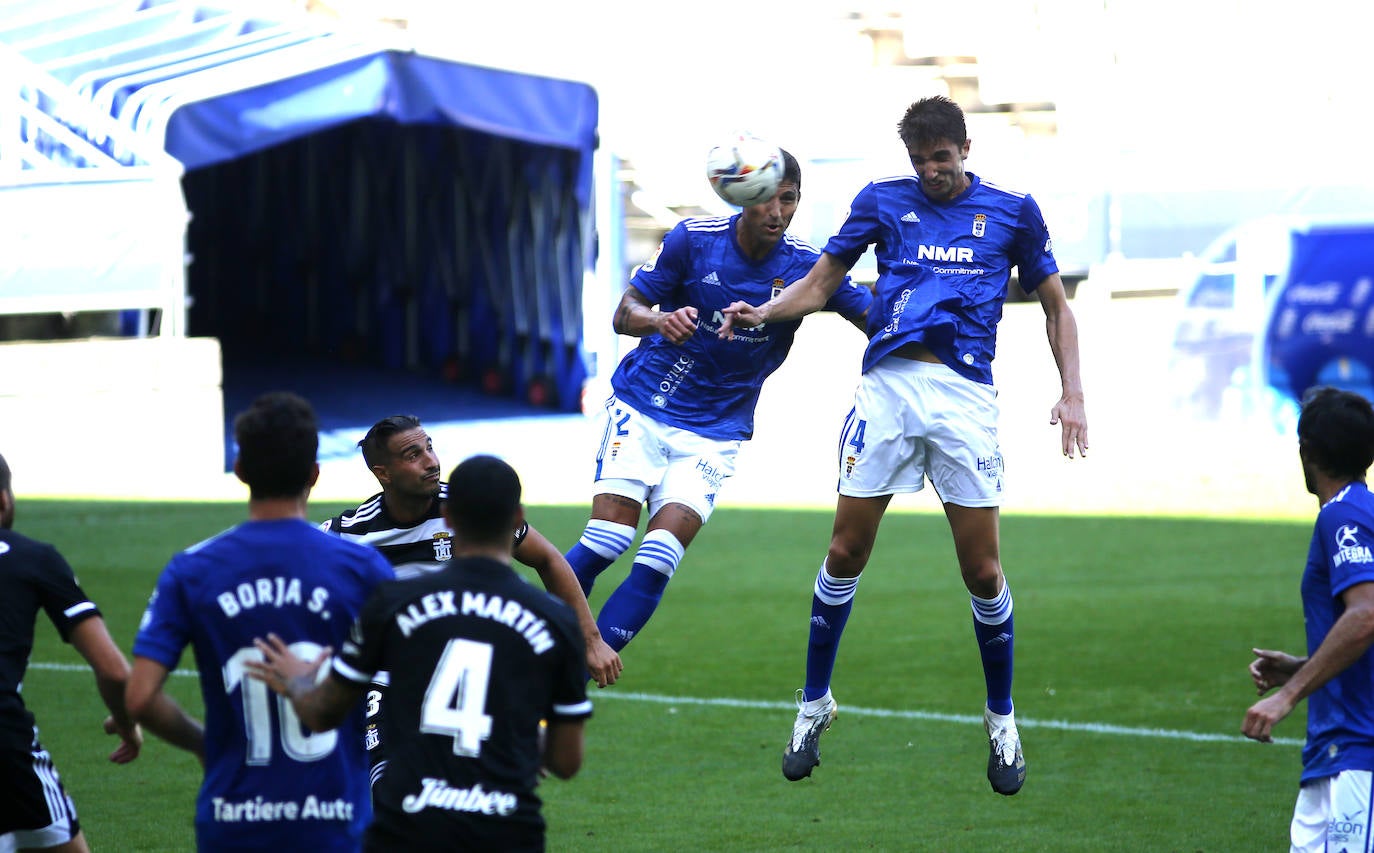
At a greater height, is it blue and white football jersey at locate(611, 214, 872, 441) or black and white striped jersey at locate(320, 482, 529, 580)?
blue and white football jersey at locate(611, 214, 872, 441)

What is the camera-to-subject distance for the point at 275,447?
12.3 feet

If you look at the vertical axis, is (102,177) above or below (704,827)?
above

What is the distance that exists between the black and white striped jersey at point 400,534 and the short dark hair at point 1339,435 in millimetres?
2901

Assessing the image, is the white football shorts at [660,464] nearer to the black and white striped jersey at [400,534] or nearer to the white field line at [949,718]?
the black and white striped jersey at [400,534]

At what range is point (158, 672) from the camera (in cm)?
373

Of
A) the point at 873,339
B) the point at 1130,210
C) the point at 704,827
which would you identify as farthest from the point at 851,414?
the point at 1130,210

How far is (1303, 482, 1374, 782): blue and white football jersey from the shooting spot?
435 cm

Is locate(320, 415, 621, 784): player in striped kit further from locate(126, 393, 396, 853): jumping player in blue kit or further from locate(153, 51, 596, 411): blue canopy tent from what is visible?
locate(153, 51, 596, 411): blue canopy tent

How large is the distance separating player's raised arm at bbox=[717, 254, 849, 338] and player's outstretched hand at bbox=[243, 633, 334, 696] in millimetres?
2949

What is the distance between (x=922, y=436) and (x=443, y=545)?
187 cm

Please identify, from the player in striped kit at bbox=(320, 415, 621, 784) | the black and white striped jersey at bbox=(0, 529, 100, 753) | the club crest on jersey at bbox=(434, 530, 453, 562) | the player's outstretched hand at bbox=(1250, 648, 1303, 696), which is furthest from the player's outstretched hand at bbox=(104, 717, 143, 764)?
the player's outstretched hand at bbox=(1250, 648, 1303, 696)

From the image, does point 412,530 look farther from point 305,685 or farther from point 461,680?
point 461,680

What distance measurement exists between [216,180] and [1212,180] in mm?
18544

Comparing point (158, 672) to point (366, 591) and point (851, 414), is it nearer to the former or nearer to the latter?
point (366, 591)
